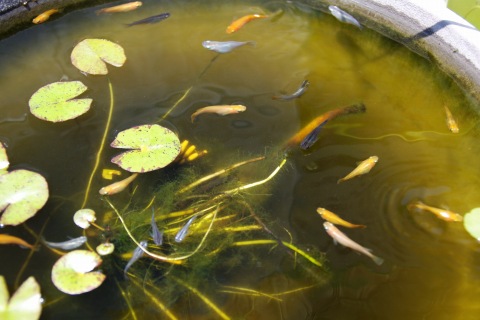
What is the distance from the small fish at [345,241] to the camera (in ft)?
5.88

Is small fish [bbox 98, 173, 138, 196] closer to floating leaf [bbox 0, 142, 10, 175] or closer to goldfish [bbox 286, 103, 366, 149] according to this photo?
floating leaf [bbox 0, 142, 10, 175]

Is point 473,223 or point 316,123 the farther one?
point 316,123

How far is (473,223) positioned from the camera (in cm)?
191

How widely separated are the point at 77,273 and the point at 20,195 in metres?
0.45

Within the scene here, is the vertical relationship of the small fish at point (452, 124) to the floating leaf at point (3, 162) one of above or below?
above

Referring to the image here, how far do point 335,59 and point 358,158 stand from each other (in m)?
0.70

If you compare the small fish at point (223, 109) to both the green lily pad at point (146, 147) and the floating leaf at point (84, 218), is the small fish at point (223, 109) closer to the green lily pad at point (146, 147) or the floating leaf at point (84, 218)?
the green lily pad at point (146, 147)

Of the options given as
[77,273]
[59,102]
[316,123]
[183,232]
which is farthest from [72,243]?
[316,123]

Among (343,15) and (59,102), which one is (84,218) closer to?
(59,102)

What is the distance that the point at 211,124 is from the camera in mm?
2250

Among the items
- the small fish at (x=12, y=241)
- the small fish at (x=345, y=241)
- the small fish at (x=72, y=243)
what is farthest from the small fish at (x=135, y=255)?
the small fish at (x=345, y=241)

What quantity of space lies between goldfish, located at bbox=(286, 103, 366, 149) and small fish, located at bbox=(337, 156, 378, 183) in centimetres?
24

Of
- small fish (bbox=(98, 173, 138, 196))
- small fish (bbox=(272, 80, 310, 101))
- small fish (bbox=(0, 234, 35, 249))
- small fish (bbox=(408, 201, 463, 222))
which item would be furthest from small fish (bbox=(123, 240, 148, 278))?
small fish (bbox=(408, 201, 463, 222))

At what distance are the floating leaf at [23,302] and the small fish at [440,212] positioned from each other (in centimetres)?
154
